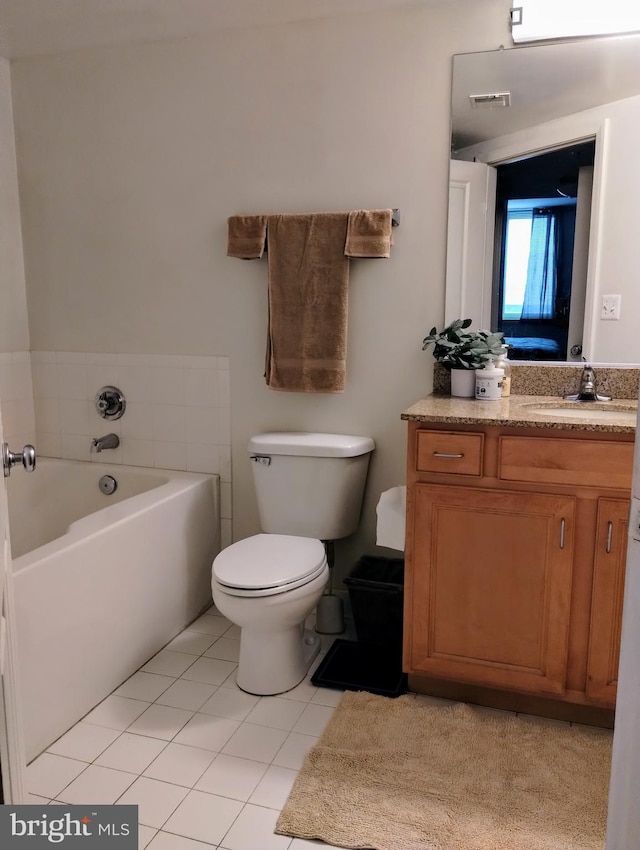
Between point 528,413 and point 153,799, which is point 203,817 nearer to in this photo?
point 153,799

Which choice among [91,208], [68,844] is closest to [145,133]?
[91,208]

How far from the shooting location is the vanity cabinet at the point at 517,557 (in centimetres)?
186

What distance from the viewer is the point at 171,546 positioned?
99.4 inches

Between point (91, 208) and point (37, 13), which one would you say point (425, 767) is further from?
point (37, 13)

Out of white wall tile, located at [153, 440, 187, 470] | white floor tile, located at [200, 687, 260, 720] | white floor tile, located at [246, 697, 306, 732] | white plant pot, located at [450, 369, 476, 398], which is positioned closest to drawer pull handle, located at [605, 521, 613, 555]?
white plant pot, located at [450, 369, 476, 398]

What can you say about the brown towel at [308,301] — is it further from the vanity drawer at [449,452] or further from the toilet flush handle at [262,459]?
the vanity drawer at [449,452]

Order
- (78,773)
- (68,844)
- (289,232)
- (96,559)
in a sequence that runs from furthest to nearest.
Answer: (289,232) → (96,559) → (78,773) → (68,844)

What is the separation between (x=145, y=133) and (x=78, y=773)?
2.27m

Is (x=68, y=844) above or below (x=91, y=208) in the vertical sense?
below

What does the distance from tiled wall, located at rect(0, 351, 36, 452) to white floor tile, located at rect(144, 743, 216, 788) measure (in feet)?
5.07

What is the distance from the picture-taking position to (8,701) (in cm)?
106

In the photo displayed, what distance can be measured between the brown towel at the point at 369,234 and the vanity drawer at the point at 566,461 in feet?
2.85

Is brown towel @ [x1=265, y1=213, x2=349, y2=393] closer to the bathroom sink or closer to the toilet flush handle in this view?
the toilet flush handle

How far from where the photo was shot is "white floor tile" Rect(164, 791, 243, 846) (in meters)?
1.60
